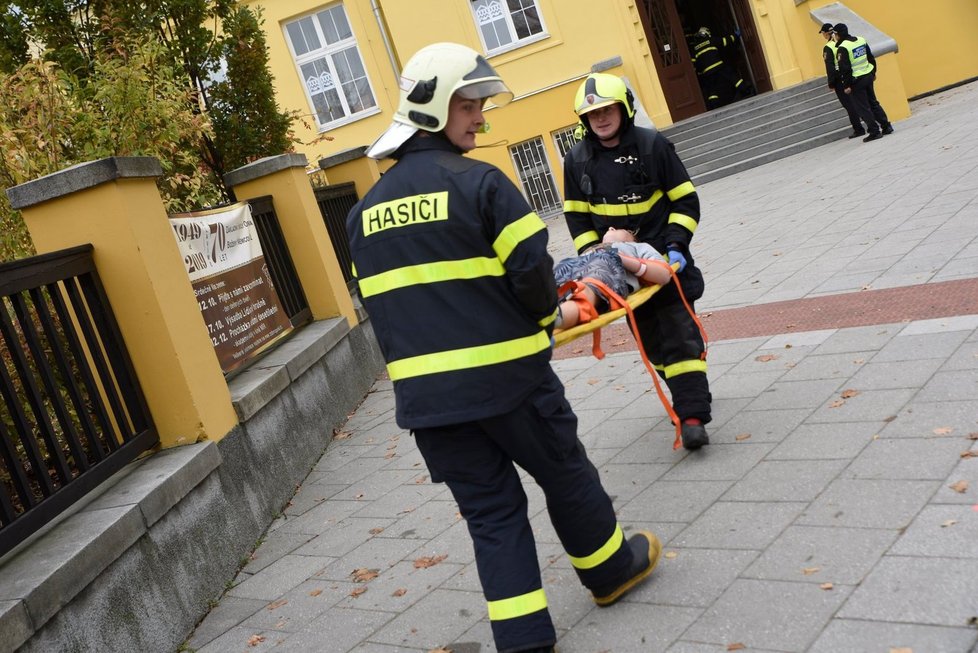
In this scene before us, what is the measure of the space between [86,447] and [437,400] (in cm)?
326

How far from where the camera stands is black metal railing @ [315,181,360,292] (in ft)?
34.2

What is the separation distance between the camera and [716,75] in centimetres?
2217

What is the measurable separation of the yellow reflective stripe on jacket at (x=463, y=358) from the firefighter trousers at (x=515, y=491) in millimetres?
190

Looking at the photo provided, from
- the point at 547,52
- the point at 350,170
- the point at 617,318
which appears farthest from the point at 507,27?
the point at 617,318

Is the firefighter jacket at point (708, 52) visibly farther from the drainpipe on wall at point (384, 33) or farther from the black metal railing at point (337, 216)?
the black metal railing at point (337, 216)

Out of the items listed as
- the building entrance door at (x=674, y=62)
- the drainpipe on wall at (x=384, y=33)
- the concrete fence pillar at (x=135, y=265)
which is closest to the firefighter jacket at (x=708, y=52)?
the building entrance door at (x=674, y=62)

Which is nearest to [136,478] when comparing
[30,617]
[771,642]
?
[30,617]

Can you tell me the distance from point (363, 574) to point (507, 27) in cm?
1706

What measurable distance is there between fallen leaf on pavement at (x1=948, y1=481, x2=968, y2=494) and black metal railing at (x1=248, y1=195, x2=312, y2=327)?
583cm

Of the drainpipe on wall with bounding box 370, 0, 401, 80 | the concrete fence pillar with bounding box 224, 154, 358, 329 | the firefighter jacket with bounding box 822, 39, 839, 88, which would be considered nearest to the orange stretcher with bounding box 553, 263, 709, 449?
the concrete fence pillar with bounding box 224, 154, 358, 329

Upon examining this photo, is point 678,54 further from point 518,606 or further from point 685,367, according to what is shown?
point 518,606

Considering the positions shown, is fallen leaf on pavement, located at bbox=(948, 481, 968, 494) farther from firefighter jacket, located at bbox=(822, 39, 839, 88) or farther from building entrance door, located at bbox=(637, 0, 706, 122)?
building entrance door, located at bbox=(637, 0, 706, 122)

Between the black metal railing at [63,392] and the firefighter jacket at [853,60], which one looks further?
the firefighter jacket at [853,60]

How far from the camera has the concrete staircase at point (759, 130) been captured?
1753cm
